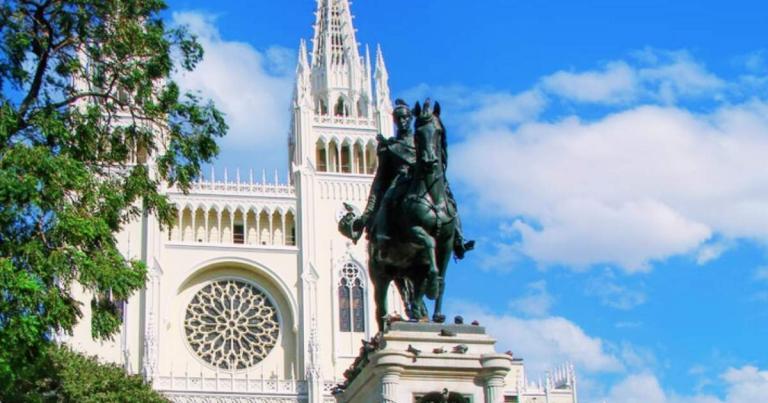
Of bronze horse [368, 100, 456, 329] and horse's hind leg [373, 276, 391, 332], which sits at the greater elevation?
bronze horse [368, 100, 456, 329]

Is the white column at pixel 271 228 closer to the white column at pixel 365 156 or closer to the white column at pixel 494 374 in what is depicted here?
the white column at pixel 365 156

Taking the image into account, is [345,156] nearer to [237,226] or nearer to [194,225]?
[237,226]

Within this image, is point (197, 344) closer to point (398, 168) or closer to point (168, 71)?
point (168, 71)

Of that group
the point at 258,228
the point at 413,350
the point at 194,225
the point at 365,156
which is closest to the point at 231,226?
the point at 258,228

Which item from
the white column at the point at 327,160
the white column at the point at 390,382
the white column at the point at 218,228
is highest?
the white column at the point at 327,160

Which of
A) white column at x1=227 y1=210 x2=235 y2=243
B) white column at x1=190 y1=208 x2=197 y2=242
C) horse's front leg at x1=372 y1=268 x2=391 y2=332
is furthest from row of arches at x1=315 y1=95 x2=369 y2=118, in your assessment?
horse's front leg at x1=372 y1=268 x2=391 y2=332

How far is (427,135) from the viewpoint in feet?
28.6

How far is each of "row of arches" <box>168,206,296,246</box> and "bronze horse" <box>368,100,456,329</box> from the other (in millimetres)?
39472

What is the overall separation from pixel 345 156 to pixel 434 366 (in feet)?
143

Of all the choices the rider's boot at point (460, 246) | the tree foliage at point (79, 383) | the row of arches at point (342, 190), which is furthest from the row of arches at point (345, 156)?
the rider's boot at point (460, 246)

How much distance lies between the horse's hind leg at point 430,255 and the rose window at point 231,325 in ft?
127

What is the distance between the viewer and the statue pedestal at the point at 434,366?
25.6 ft

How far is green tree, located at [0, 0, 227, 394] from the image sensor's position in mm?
12148

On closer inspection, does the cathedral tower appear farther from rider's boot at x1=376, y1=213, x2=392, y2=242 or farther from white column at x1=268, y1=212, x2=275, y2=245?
rider's boot at x1=376, y1=213, x2=392, y2=242
